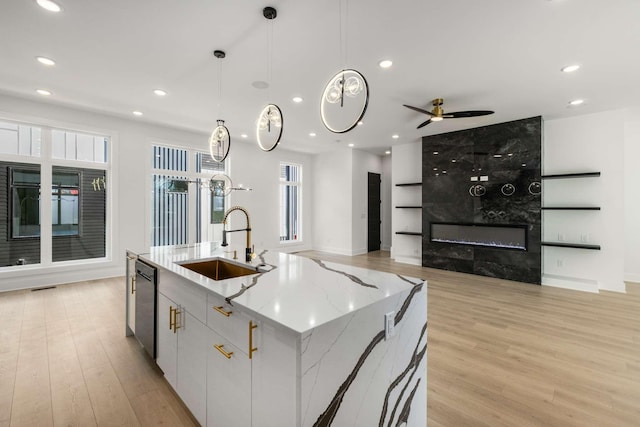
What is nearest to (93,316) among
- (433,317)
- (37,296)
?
(37,296)

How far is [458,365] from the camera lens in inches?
95.0

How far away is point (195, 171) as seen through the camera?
6.54 m

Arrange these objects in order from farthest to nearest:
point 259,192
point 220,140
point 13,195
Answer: point 259,192, point 13,195, point 220,140

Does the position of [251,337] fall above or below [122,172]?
below

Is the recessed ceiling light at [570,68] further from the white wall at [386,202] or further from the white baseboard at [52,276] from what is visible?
the white baseboard at [52,276]

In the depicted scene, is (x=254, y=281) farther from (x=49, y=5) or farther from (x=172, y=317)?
(x=49, y=5)

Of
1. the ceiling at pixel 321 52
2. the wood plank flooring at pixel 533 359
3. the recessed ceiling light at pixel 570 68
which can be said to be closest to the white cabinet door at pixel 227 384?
the wood plank flooring at pixel 533 359

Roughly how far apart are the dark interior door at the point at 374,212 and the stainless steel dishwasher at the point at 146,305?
267 inches

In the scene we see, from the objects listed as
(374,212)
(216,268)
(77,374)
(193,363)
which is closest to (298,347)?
(193,363)

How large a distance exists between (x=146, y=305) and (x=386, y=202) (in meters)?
7.86

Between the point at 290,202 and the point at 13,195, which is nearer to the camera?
the point at 13,195

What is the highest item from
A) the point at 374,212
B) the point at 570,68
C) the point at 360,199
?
the point at 570,68

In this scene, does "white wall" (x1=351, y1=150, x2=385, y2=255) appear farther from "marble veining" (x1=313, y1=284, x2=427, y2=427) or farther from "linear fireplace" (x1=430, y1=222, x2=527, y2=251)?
"marble veining" (x1=313, y1=284, x2=427, y2=427)

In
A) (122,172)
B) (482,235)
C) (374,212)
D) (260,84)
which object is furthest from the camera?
(374,212)
